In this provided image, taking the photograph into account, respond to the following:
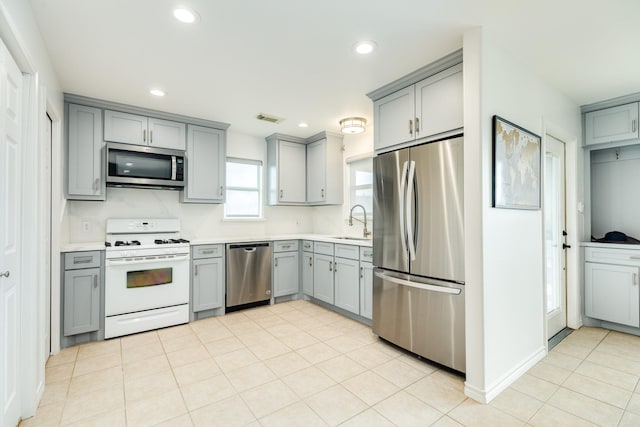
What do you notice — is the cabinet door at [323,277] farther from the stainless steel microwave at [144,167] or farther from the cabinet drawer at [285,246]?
the stainless steel microwave at [144,167]

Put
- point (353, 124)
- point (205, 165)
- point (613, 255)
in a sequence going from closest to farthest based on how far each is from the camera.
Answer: point (613, 255), point (353, 124), point (205, 165)

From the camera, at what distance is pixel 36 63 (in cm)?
195

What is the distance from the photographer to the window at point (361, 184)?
4309 mm

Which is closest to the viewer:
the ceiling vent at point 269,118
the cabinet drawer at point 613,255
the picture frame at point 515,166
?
the picture frame at point 515,166

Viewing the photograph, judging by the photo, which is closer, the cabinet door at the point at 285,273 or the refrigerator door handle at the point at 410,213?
the refrigerator door handle at the point at 410,213

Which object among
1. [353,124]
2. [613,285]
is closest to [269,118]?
[353,124]

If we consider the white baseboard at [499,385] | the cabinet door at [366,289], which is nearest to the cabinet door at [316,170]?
the cabinet door at [366,289]

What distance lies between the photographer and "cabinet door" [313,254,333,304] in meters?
3.88

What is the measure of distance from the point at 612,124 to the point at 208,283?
15.7 feet

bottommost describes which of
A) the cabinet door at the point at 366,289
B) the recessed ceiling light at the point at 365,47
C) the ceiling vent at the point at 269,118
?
the cabinet door at the point at 366,289

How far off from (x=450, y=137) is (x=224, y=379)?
253cm

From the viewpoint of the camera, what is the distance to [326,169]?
14.8 ft

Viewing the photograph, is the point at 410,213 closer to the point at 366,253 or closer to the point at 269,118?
the point at 366,253

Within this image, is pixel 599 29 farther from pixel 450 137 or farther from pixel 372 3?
pixel 372 3
